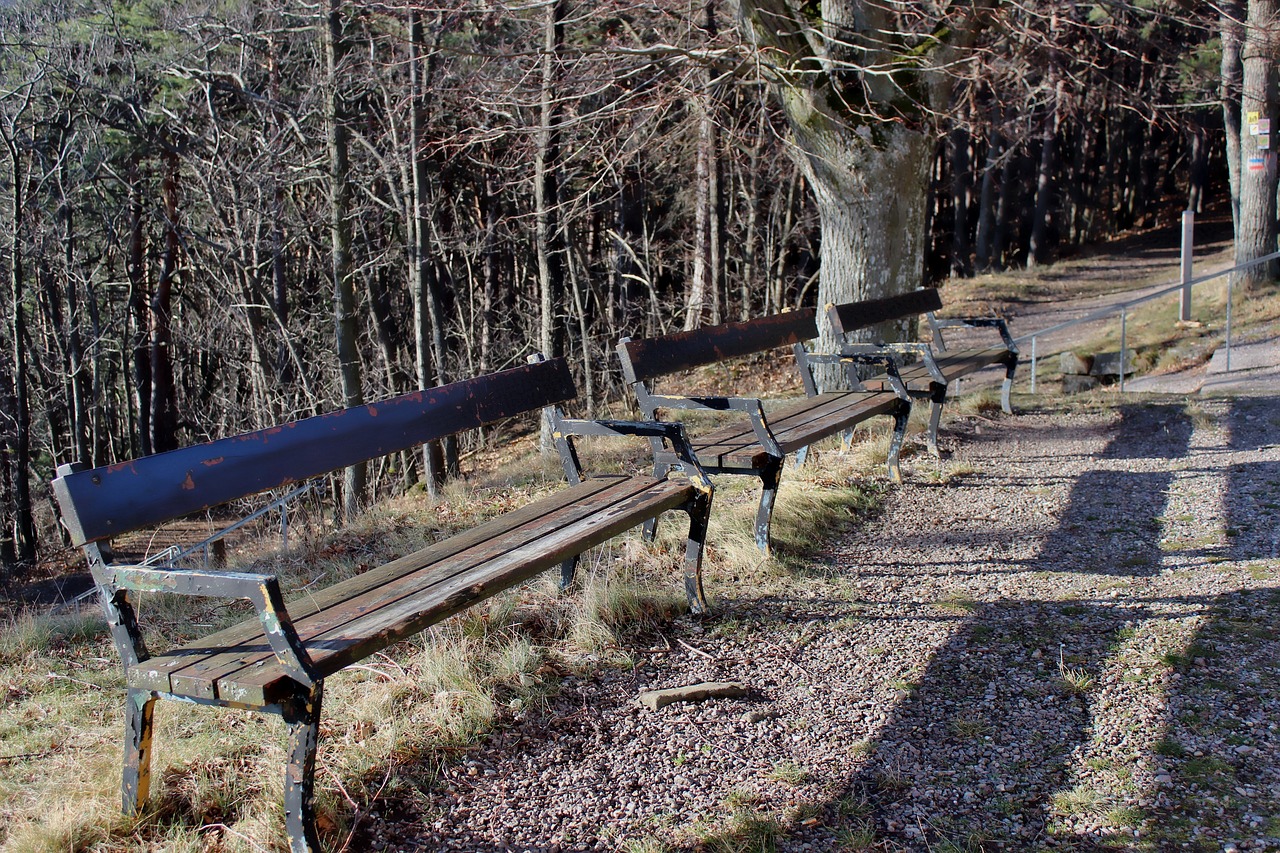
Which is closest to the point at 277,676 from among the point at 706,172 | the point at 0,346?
the point at 706,172

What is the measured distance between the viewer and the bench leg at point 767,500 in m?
4.74

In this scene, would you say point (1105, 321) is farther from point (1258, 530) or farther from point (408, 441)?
point (408, 441)

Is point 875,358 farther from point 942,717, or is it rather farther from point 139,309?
point 139,309

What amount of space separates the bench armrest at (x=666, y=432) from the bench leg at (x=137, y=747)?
1940 millimetres

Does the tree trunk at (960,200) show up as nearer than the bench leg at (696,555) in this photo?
No

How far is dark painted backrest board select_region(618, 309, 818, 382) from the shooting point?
4867 mm

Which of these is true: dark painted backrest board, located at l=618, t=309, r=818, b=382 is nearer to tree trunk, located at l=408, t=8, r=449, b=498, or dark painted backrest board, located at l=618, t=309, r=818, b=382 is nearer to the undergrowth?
the undergrowth

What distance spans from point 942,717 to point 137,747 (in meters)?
2.33

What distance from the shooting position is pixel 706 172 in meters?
17.7

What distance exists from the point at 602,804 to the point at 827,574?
83.3 inches

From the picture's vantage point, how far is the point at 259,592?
2502 mm

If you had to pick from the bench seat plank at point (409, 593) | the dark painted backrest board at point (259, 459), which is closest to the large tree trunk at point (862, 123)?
the bench seat plank at point (409, 593)

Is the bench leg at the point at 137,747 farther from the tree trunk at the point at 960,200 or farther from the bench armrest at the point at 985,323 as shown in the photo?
the tree trunk at the point at 960,200

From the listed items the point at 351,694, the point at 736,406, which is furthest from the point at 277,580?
the point at 736,406
